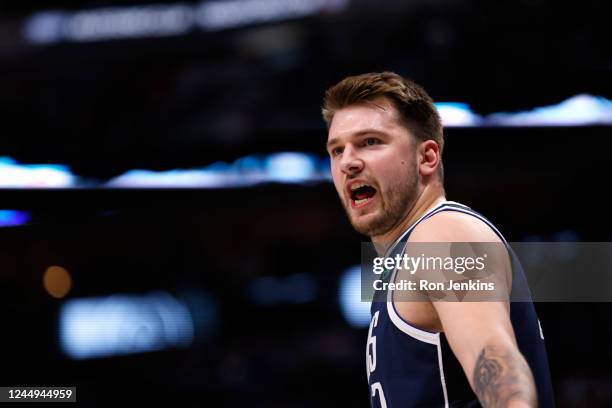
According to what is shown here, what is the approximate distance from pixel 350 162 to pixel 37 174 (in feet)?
17.0

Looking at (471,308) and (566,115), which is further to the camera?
(566,115)

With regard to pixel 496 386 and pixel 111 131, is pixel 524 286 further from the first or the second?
pixel 111 131

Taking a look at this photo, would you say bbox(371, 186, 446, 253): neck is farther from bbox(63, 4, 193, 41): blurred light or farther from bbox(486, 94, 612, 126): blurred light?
bbox(63, 4, 193, 41): blurred light

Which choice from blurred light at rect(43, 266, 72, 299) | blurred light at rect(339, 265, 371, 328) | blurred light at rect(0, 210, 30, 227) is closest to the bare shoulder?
blurred light at rect(339, 265, 371, 328)

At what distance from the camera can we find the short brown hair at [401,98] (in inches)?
101

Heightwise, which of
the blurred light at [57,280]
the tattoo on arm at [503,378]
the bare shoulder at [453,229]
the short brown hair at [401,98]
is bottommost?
the tattoo on arm at [503,378]

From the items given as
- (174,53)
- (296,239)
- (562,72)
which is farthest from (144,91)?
(562,72)

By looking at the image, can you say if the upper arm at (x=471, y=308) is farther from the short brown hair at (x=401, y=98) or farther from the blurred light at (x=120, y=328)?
the blurred light at (x=120, y=328)

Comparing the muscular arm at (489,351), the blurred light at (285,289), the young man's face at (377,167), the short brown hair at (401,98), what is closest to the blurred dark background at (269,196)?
the blurred light at (285,289)

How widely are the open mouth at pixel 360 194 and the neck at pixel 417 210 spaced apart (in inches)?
4.8

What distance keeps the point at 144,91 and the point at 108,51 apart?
0.58 m

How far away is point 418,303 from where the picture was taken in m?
2.07

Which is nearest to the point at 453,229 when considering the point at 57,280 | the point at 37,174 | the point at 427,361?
the point at 427,361

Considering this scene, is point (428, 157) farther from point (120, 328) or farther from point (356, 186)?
point (120, 328)
